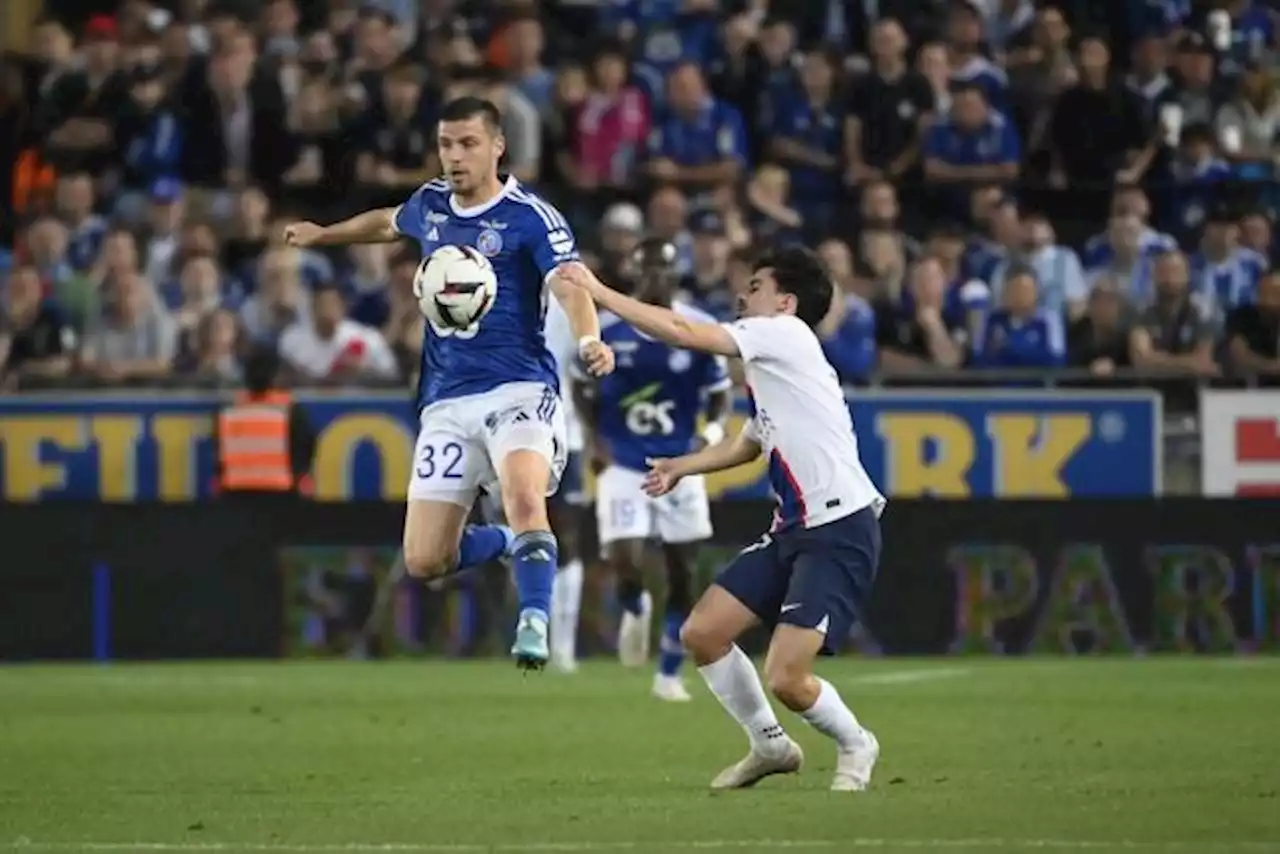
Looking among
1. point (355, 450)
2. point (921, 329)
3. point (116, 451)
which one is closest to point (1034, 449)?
point (921, 329)

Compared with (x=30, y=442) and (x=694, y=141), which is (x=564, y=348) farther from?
(x=694, y=141)

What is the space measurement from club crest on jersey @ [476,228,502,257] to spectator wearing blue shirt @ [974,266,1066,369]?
9.59m

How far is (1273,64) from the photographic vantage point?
2273 centimetres

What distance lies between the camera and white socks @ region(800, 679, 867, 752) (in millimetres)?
10297

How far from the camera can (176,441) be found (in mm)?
20141

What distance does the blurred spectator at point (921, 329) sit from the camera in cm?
2055

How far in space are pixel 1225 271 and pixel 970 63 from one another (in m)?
2.72

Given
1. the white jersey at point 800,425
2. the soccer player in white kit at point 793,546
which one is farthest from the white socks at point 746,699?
the white jersey at point 800,425

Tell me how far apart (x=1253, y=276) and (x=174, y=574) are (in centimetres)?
765

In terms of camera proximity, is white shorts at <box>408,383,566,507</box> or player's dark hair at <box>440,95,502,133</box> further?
white shorts at <box>408,383,566,507</box>

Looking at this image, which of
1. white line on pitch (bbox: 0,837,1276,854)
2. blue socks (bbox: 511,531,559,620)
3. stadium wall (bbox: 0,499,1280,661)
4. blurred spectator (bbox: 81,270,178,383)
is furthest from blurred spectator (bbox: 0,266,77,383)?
white line on pitch (bbox: 0,837,1276,854)

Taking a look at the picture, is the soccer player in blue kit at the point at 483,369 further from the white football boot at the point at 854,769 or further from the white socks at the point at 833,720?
the white football boot at the point at 854,769

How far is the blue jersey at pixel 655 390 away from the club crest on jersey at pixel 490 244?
17.6ft

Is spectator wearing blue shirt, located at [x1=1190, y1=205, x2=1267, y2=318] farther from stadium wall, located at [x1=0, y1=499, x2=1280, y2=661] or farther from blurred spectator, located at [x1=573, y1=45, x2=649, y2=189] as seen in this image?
blurred spectator, located at [x1=573, y1=45, x2=649, y2=189]
